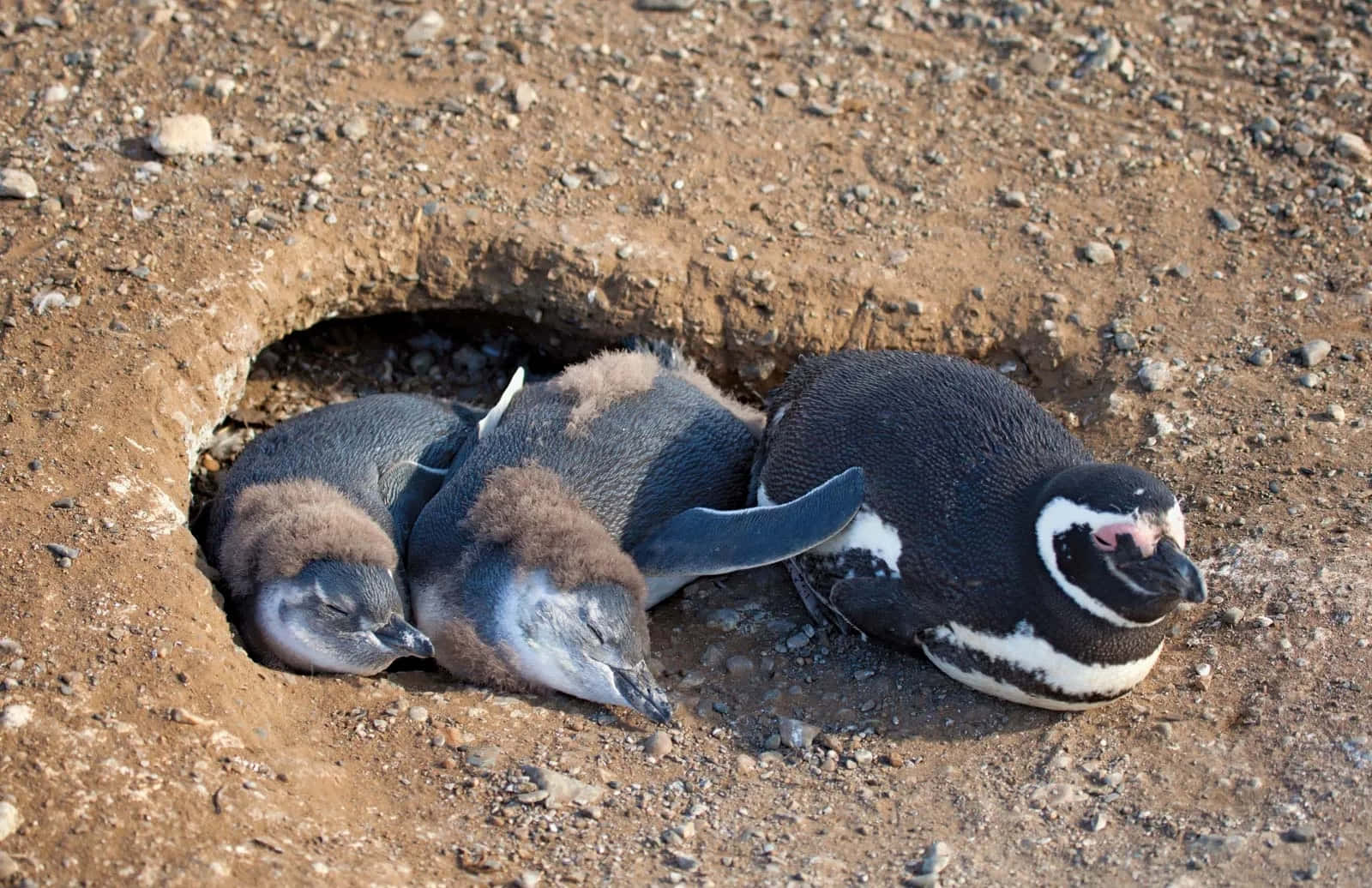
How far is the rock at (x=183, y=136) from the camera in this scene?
440 cm

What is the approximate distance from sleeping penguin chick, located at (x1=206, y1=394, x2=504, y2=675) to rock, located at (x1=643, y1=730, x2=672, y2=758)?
0.58 m

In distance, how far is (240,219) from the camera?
4250 millimetres

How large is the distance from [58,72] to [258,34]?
655 mm

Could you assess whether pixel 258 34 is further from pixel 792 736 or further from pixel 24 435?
pixel 792 736

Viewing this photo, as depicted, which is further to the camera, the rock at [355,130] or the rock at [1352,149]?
the rock at [1352,149]

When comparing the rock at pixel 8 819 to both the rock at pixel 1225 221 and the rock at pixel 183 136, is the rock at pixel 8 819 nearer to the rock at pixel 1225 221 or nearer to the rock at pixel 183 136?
the rock at pixel 183 136

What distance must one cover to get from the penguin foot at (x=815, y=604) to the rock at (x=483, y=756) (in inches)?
36.4

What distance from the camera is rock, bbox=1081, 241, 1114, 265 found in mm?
4465

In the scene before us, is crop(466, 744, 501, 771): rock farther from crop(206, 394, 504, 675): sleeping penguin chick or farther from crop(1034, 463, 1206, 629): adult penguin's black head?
crop(1034, 463, 1206, 629): adult penguin's black head

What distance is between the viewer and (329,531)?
3.52 metres

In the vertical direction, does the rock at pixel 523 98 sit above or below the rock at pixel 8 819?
above

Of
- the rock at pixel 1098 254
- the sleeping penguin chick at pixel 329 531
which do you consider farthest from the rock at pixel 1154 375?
the sleeping penguin chick at pixel 329 531

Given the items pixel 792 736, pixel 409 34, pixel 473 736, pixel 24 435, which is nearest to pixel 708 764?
pixel 792 736

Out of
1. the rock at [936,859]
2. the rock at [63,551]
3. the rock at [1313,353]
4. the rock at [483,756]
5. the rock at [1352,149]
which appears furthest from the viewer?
the rock at [1352,149]
